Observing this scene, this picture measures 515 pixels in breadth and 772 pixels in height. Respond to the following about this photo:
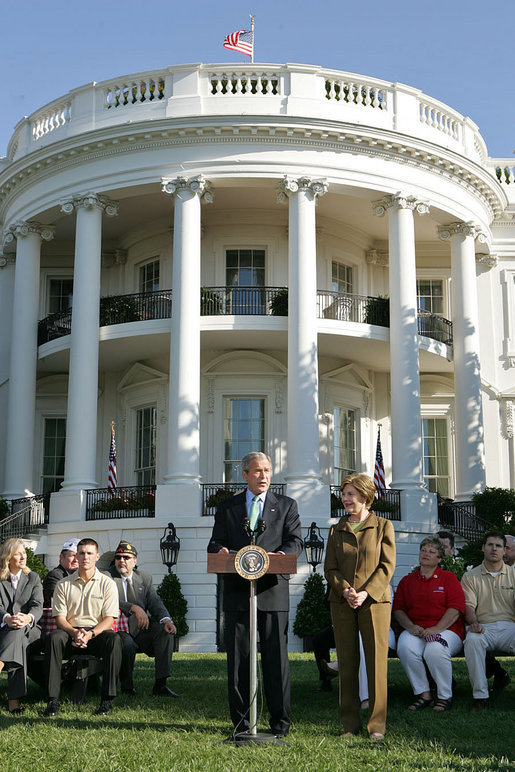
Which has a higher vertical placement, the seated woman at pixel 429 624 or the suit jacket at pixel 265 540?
the suit jacket at pixel 265 540

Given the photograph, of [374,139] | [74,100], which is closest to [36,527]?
[74,100]

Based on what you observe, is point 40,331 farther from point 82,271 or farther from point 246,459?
point 246,459

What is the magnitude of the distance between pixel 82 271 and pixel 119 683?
46.5ft

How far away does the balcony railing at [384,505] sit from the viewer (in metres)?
21.4

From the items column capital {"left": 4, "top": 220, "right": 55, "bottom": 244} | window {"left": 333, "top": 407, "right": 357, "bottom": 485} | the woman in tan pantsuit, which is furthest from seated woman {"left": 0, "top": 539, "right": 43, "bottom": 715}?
column capital {"left": 4, "top": 220, "right": 55, "bottom": 244}

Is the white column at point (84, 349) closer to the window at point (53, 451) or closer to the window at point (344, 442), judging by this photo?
the window at point (53, 451)

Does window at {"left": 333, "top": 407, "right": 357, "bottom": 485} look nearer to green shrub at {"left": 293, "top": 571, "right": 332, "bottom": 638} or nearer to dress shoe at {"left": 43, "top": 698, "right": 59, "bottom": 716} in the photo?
green shrub at {"left": 293, "top": 571, "right": 332, "bottom": 638}

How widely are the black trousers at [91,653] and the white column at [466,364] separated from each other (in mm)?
16273

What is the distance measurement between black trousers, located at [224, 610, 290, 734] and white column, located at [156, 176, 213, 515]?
538 inches

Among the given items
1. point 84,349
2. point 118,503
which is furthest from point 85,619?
point 84,349

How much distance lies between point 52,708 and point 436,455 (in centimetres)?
1928

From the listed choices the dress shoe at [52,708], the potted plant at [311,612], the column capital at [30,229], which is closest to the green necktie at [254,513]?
the dress shoe at [52,708]

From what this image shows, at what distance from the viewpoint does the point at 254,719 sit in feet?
22.4

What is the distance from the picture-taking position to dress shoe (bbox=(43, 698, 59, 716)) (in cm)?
810
